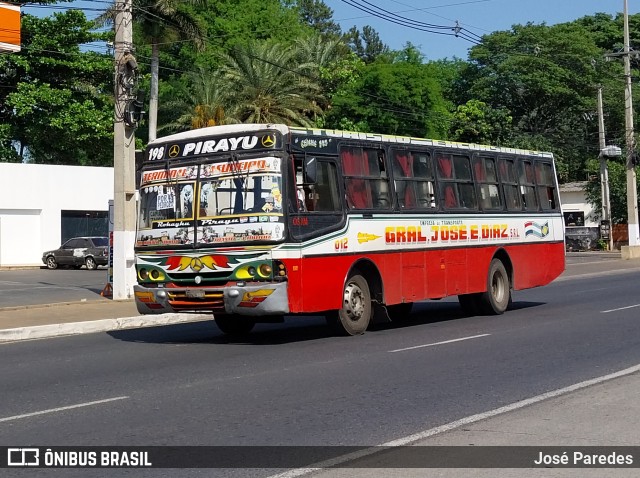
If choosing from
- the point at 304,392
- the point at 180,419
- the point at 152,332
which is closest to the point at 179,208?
the point at 152,332

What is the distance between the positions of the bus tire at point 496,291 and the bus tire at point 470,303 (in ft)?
0.35

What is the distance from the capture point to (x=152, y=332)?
18.3 meters

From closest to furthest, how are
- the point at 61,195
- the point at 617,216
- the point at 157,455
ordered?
1. the point at 157,455
2. the point at 61,195
3. the point at 617,216

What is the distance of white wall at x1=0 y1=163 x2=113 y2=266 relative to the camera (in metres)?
47.7

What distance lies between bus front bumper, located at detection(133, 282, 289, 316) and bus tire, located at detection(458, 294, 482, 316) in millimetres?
6478

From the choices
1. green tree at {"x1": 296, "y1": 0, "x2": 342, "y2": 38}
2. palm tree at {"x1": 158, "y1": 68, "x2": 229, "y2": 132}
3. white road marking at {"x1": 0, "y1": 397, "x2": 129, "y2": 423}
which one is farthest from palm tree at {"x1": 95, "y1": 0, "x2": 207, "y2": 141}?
green tree at {"x1": 296, "y1": 0, "x2": 342, "y2": 38}

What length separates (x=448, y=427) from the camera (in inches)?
343

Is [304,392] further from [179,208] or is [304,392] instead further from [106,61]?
[106,61]

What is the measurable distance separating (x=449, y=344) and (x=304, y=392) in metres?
4.80

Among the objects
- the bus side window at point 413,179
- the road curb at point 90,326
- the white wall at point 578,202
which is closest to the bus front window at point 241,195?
the bus side window at point 413,179

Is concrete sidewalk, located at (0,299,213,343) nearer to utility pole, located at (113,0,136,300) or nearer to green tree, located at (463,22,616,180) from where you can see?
utility pole, located at (113,0,136,300)

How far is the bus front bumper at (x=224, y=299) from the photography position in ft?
48.0

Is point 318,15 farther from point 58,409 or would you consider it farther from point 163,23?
point 58,409

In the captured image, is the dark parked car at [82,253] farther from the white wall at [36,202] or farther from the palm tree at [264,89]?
the palm tree at [264,89]
